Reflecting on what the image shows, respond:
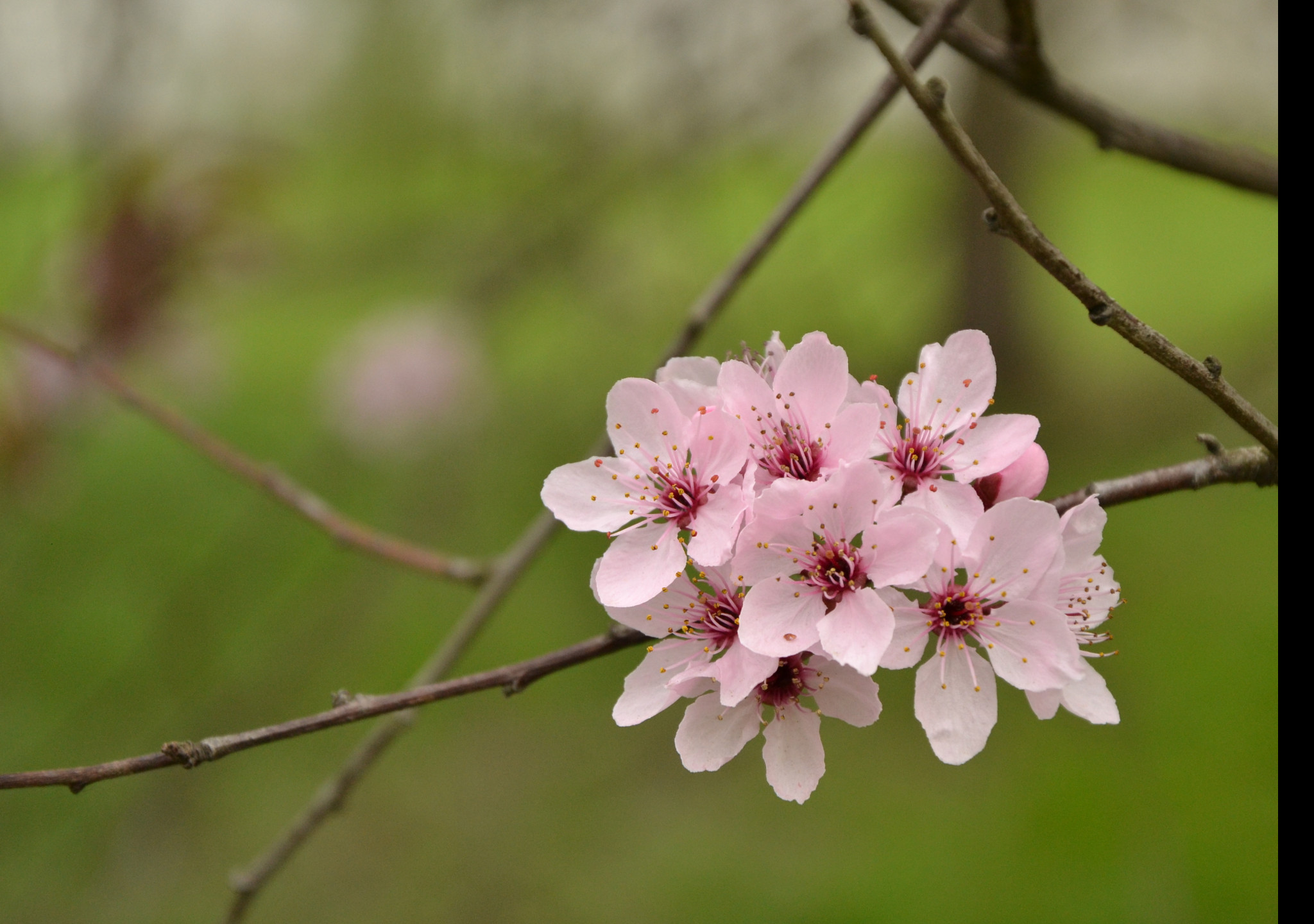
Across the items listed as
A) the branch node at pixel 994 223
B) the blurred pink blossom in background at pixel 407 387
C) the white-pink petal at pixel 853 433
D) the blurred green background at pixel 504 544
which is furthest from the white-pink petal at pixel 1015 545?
the blurred pink blossom in background at pixel 407 387

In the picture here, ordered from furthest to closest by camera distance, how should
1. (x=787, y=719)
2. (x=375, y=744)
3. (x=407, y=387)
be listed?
(x=407, y=387) → (x=375, y=744) → (x=787, y=719)

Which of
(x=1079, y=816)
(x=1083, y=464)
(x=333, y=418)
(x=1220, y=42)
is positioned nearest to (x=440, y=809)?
(x=333, y=418)

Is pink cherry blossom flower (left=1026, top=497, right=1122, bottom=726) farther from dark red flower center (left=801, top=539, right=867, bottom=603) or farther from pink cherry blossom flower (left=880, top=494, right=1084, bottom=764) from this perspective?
dark red flower center (left=801, top=539, right=867, bottom=603)

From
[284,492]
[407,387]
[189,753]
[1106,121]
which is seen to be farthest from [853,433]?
[407,387]

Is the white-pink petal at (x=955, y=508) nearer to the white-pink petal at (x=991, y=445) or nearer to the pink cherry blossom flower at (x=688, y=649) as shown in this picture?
the white-pink petal at (x=991, y=445)

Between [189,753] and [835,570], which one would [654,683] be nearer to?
[835,570]

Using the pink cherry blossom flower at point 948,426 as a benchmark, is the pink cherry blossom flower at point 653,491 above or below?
below
